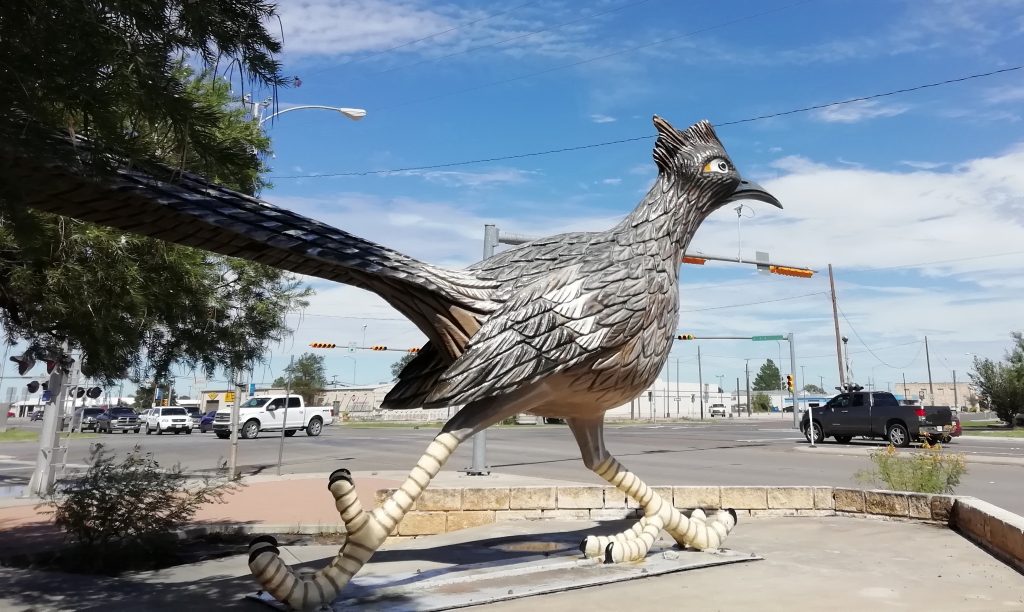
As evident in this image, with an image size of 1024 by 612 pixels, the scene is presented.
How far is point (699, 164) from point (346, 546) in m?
4.16

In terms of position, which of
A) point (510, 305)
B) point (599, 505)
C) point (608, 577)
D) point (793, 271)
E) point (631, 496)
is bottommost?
point (608, 577)

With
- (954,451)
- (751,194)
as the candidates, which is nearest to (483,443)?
(751,194)

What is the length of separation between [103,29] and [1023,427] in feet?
136

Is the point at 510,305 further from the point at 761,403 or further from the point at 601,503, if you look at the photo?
the point at 761,403

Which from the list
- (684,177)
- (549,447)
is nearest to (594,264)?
(684,177)

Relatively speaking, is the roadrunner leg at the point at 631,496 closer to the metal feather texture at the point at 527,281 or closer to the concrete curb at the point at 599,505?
the metal feather texture at the point at 527,281

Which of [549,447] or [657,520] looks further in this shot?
[549,447]

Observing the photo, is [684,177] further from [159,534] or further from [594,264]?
[159,534]

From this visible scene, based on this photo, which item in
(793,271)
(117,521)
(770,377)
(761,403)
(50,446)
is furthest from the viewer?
A: (770,377)

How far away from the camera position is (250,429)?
29.9 metres

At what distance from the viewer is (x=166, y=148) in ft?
13.4

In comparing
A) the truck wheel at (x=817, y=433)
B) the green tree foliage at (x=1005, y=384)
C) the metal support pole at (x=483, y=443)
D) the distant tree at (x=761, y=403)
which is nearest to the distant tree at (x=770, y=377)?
the distant tree at (x=761, y=403)

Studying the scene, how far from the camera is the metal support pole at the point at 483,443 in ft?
39.4

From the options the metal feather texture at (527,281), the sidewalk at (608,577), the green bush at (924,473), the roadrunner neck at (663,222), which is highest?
the roadrunner neck at (663,222)
